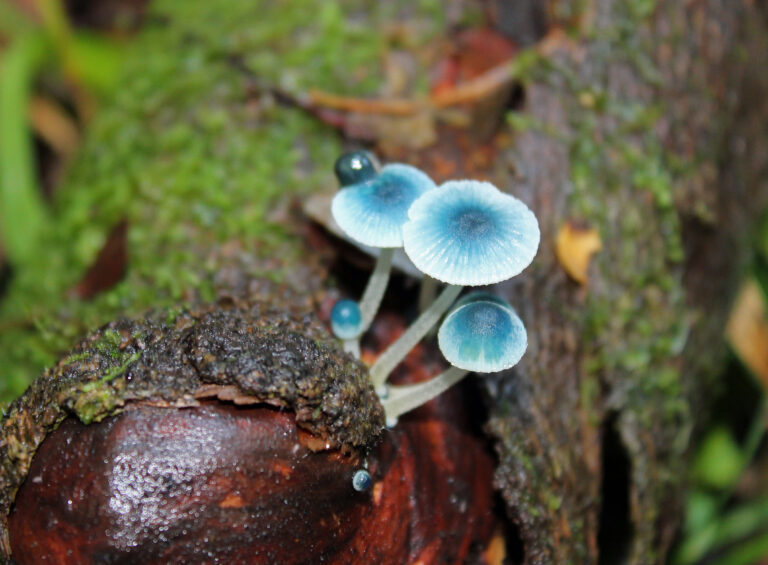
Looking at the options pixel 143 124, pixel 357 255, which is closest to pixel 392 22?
pixel 143 124

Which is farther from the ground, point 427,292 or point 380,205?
point 380,205

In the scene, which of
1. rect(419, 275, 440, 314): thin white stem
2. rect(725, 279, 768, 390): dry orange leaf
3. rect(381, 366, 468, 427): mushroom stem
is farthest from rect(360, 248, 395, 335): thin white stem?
rect(725, 279, 768, 390): dry orange leaf

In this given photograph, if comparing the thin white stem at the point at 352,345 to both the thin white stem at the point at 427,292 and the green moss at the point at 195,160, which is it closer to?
the thin white stem at the point at 427,292

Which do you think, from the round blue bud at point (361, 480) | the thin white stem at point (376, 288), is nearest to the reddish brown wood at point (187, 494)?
the round blue bud at point (361, 480)

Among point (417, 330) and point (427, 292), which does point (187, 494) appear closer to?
point (417, 330)

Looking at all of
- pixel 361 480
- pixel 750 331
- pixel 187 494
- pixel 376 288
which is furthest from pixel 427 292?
pixel 750 331

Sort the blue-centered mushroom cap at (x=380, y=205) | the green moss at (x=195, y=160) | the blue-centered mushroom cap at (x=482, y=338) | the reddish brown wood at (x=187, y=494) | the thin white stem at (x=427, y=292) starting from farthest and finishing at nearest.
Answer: the green moss at (x=195, y=160) → the thin white stem at (x=427, y=292) → the blue-centered mushroom cap at (x=380, y=205) → the blue-centered mushroom cap at (x=482, y=338) → the reddish brown wood at (x=187, y=494)

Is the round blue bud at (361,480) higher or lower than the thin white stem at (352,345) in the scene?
higher
